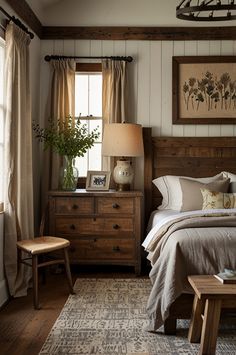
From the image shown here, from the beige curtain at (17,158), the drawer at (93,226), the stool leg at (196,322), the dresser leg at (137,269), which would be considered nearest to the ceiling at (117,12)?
the beige curtain at (17,158)

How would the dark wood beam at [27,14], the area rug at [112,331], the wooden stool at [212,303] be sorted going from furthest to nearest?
the dark wood beam at [27,14] → the area rug at [112,331] → the wooden stool at [212,303]

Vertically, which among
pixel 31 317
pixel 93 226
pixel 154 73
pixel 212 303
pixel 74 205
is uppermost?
pixel 154 73

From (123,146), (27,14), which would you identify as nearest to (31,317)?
(123,146)

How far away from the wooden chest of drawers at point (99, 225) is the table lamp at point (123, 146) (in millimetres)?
243

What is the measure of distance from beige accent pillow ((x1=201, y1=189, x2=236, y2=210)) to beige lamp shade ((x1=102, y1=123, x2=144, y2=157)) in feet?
2.93

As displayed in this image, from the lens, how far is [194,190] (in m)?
4.34

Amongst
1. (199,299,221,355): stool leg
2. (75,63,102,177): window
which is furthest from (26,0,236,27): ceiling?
(199,299,221,355): stool leg

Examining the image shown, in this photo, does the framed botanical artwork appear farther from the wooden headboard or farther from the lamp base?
the lamp base

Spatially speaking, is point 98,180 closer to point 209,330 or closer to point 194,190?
point 194,190

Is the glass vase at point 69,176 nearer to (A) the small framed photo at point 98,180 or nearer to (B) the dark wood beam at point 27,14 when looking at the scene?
(A) the small framed photo at point 98,180

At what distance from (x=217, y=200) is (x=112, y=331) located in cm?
178

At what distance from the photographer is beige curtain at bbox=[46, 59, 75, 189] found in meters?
4.92

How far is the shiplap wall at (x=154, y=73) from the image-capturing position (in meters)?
5.03

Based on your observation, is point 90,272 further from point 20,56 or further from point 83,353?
point 20,56
